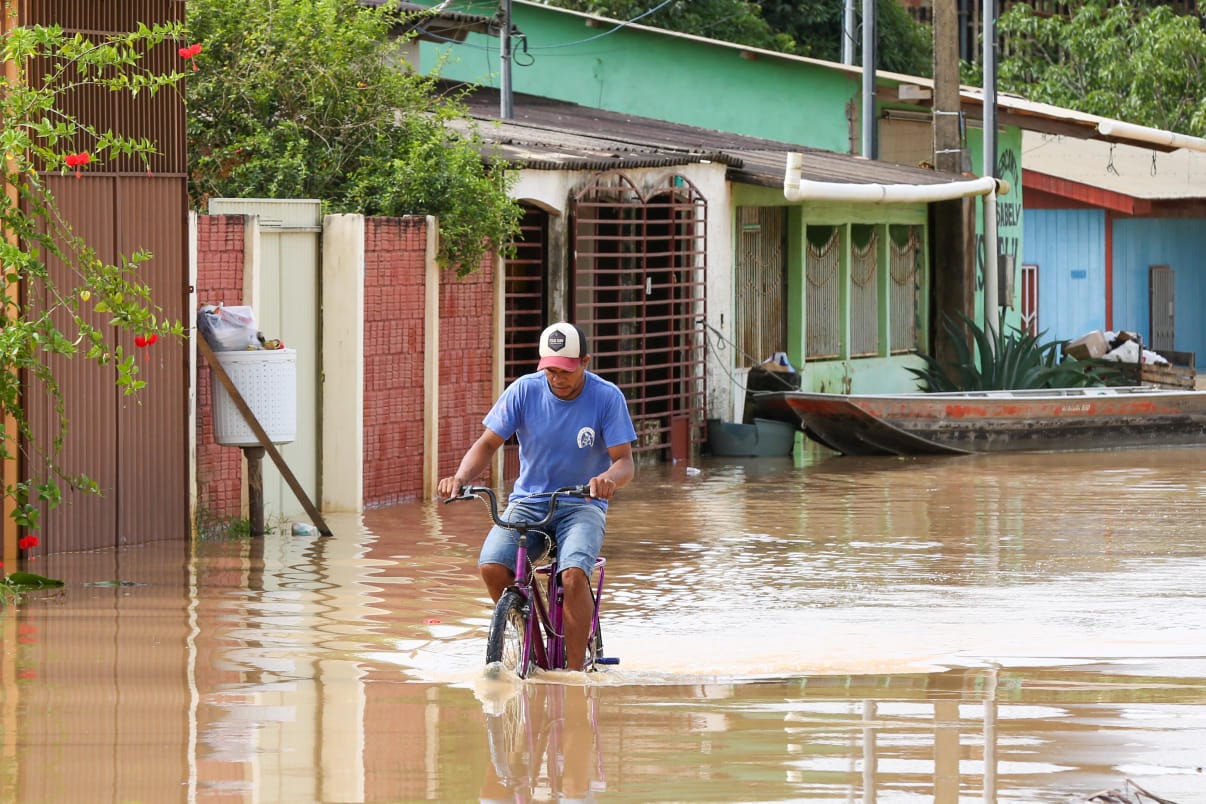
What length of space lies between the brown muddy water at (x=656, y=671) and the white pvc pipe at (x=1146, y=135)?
439 inches

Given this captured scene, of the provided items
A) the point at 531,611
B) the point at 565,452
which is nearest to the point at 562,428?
the point at 565,452

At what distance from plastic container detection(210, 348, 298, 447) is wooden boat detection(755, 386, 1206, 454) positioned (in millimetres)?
7955

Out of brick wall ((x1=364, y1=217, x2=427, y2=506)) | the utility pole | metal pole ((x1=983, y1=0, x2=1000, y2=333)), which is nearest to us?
brick wall ((x1=364, y1=217, x2=427, y2=506))

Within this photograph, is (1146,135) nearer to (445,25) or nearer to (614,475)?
(445,25)

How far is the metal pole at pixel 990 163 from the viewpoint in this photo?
2489 cm

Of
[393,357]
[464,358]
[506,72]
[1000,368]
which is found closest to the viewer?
[393,357]

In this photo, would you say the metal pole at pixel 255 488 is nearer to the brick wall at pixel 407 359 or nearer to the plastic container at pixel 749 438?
the brick wall at pixel 407 359

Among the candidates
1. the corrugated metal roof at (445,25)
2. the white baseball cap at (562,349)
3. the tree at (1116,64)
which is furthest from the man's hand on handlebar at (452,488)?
the tree at (1116,64)

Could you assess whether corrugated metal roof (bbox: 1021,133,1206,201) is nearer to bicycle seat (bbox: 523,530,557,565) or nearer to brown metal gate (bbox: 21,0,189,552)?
brown metal gate (bbox: 21,0,189,552)

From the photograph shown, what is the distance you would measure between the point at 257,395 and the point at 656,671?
485 centimetres

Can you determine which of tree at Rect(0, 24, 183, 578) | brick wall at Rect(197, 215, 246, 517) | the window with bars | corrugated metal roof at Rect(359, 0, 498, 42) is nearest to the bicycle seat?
tree at Rect(0, 24, 183, 578)

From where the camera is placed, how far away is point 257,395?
13289mm

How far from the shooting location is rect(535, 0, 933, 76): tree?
35.9 m

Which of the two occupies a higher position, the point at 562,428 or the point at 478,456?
the point at 562,428
